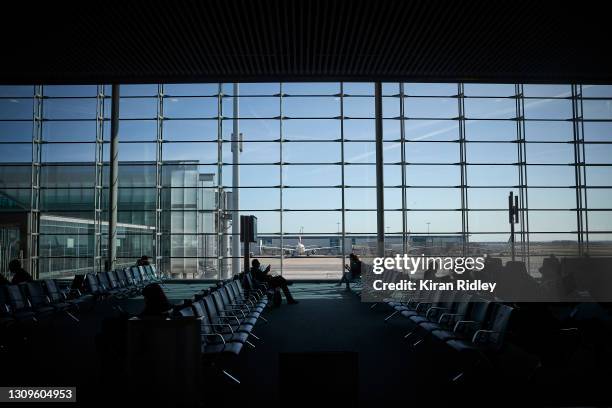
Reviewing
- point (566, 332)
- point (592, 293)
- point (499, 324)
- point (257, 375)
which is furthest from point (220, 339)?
point (592, 293)

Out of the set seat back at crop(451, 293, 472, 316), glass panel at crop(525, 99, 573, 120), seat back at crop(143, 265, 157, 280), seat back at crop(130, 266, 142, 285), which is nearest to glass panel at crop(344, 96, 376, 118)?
glass panel at crop(525, 99, 573, 120)

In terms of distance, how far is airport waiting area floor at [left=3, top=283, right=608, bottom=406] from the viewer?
14.1ft

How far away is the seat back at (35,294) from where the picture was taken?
7.84m

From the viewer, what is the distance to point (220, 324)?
5.29m

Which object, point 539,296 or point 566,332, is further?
point 539,296

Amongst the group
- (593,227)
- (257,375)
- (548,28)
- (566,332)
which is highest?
(548,28)

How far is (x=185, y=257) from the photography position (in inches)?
567

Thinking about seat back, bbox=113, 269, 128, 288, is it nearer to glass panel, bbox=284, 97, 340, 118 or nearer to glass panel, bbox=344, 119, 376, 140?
glass panel, bbox=284, 97, 340, 118

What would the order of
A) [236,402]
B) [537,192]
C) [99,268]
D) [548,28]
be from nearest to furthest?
[236,402]
[548,28]
[537,192]
[99,268]

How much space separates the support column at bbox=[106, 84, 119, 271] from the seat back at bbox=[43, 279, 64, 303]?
18.0 feet

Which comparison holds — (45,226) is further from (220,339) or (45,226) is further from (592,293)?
(592,293)

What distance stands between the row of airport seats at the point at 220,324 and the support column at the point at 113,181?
7710 millimetres

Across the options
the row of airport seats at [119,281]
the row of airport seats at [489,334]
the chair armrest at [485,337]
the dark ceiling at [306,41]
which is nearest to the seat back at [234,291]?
the row of airport seats at [489,334]

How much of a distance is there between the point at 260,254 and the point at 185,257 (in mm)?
2263
